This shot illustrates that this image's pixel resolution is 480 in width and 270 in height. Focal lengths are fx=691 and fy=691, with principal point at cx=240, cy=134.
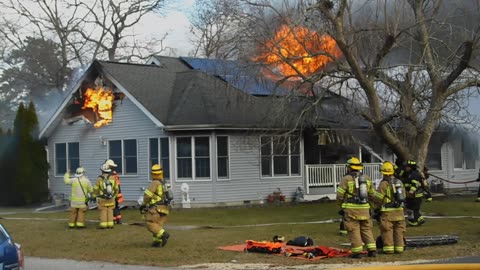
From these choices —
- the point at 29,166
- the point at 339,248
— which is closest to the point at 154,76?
the point at 29,166

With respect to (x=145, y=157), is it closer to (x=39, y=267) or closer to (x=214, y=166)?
(x=214, y=166)

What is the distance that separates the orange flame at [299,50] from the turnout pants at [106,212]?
5.91 m

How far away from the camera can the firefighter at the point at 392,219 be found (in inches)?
497

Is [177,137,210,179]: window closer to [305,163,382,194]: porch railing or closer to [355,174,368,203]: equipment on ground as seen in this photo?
[305,163,382,194]: porch railing

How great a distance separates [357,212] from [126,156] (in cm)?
1589

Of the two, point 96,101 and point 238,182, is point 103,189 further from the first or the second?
point 96,101

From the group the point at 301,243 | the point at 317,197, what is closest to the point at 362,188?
the point at 301,243

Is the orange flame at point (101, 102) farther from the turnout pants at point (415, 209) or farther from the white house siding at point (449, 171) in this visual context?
the white house siding at point (449, 171)

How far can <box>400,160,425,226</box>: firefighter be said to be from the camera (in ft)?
54.2

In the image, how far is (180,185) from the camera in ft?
81.5

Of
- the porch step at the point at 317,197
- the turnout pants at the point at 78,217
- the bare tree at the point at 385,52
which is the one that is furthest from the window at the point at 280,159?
the turnout pants at the point at 78,217

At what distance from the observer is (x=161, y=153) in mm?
25391

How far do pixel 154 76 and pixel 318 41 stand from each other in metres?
10.2

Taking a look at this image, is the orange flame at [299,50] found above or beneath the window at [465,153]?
above
